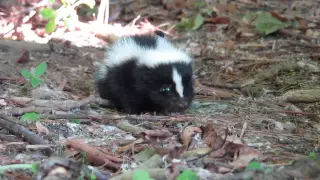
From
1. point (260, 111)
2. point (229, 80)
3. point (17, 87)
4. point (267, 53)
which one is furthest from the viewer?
point (267, 53)

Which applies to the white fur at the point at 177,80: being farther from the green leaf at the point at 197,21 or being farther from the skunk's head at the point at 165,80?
the green leaf at the point at 197,21

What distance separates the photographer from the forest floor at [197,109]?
3857 millimetres

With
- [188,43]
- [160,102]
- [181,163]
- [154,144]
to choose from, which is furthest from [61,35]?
[181,163]

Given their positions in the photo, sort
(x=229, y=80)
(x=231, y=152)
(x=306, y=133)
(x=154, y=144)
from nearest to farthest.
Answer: (x=231, y=152) → (x=154, y=144) → (x=306, y=133) → (x=229, y=80)

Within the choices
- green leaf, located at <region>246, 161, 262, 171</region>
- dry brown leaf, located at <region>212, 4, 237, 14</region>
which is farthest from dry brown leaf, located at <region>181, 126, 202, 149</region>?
dry brown leaf, located at <region>212, 4, 237, 14</region>

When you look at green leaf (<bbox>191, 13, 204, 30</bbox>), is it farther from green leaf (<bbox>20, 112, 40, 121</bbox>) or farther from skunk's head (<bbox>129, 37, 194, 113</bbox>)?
green leaf (<bbox>20, 112, 40, 121</bbox>)

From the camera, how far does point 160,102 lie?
571cm

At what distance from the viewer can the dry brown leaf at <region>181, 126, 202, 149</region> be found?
4301 millimetres

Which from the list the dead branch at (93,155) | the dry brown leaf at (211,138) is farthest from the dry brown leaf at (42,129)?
the dry brown leaf at (211,138)

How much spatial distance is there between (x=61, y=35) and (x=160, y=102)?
3115mm

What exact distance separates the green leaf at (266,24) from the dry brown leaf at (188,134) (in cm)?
418

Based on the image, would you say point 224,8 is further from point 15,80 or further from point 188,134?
point 188,134

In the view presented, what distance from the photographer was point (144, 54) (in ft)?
19.5

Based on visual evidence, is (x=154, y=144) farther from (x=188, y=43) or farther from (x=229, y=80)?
(x=188, y=43)
